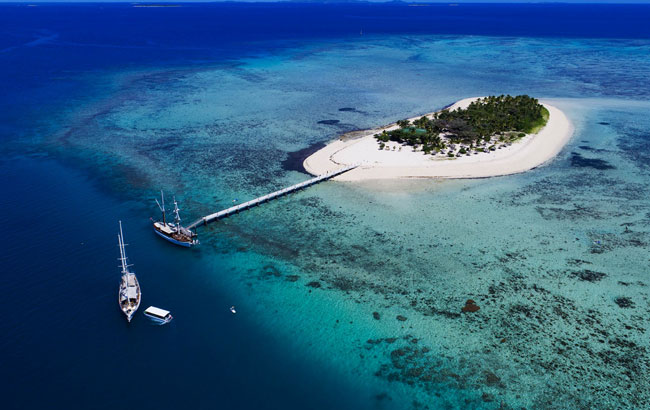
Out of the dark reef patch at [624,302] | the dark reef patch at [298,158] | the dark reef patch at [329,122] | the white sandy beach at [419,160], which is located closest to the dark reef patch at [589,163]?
the white sandy beach at [419,160]

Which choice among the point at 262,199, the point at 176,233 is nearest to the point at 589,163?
the point at 262,199

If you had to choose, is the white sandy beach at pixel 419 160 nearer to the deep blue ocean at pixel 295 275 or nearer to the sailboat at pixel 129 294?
the deep blue ocean at pixel 295 275

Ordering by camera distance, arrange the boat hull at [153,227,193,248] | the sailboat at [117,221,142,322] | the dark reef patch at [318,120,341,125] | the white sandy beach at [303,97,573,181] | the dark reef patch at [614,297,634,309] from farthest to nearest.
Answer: the dark reef patch at [318,120,341,125] → the white sandy beach at [303,97,573,181] → the boat hull at [153,227,193,248] → the dark reef patch at [614,297,634,309] → the sailboat at [117,221,142,322]

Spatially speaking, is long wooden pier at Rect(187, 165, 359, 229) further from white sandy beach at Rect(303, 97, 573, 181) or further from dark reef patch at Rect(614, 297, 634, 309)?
dark reef patch at Rect(614, 297, 634, 309)

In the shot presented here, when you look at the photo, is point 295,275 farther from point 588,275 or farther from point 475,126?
point 475,126

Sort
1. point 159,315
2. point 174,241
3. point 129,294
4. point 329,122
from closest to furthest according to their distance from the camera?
point 159,315, point 129,294, point 174,241, point 329,122

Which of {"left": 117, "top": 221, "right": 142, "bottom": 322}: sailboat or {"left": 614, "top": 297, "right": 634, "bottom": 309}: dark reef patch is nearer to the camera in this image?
{"left": 117, "top": 221, "right": 142, "bottom": 322}: sailboat

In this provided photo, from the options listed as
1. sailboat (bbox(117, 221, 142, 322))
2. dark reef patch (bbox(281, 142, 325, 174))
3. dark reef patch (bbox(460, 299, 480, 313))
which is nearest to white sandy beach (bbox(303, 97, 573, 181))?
dark reef patch (bbox(281, 142, 325, 174))
